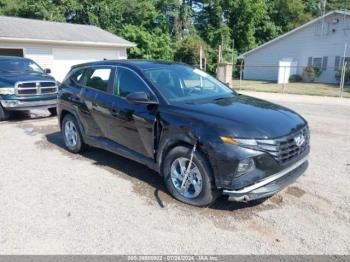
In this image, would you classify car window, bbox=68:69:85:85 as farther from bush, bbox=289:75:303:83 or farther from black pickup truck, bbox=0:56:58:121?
bush, bbox=289:75:303:83

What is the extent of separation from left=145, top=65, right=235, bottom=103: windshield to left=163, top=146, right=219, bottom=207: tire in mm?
770

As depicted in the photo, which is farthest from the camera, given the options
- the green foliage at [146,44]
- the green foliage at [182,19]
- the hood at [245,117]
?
the green foliage at [182,19]

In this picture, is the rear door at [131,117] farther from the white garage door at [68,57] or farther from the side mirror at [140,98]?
the white garage door at [68,57]

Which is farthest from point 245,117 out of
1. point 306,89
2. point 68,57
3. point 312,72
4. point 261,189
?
point 312,72

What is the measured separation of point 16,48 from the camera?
18.7 meters

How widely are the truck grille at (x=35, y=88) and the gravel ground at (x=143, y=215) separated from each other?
4.16 metres

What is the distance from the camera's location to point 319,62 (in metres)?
27.6

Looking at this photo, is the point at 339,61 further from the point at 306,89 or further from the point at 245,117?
the point at 245,117

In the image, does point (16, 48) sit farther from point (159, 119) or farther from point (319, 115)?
point (159, 119)

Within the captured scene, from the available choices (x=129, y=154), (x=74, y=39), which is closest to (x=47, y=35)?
(x=74, y=39)

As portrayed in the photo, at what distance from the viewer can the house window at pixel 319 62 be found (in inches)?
1067

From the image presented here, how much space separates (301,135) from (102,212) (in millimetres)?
2600

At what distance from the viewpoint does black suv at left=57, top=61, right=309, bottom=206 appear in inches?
144

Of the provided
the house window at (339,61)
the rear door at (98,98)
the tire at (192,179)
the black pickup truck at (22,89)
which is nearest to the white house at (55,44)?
the black pickup truck at (22,89)
